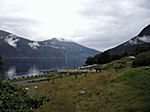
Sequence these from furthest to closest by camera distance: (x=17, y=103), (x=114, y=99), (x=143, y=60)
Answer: (x=143, y=60), (x=17, y=103), (x=114, y=99)

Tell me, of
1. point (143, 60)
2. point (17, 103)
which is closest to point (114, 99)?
point (17, 103)

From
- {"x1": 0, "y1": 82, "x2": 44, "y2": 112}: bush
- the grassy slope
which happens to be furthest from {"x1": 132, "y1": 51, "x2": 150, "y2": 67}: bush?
{"x1": 0, "y1": 82, "x2": 44, "y2": 112}: bush

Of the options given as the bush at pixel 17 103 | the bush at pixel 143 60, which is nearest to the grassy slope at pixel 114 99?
the bush at pixel 17 103

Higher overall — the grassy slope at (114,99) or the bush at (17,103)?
the grassy slope at (114,99)

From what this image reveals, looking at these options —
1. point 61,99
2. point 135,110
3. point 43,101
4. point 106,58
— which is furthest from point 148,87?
point 106,58

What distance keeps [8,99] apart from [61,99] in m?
5.71

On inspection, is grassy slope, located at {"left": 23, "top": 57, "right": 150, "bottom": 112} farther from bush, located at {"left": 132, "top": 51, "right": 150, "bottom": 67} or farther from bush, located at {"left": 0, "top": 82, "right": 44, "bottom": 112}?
bush, located at {"left": 132, "top": 51, "right": 150, "bottom": 67}

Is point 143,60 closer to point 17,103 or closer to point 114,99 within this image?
point 114,99

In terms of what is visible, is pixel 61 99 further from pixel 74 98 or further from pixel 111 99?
pixel 111 99

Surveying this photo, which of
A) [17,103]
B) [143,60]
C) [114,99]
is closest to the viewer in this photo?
[114,99]

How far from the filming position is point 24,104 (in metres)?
28.3

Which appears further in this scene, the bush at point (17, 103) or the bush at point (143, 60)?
the bush at point (143, 60)

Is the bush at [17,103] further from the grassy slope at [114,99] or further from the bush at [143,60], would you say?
the bush at [143,60]

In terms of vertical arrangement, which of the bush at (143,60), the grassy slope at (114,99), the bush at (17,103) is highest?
the bush at (143,60)
